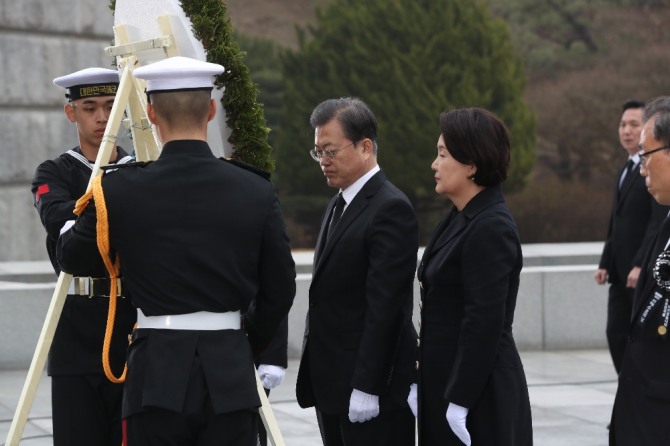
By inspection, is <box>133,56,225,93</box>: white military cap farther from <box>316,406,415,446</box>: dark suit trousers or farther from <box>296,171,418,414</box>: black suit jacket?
<box>316,406,415,446</box>: dark suit trousers

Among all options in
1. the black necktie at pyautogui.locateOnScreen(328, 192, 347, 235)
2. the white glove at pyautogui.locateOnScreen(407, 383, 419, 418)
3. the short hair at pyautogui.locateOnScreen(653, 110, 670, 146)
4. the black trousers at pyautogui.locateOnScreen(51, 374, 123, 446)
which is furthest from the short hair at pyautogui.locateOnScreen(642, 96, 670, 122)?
the black trousers at pyautogui.locateOnScreen(51, 374, 123, 446)

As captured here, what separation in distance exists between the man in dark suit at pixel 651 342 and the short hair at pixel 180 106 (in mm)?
1530

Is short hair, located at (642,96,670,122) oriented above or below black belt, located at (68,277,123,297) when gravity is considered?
above

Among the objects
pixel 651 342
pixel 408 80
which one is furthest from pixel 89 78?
pixel 408 80

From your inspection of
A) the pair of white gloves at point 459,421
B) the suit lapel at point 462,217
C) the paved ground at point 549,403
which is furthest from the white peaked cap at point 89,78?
the paved ground at point 549,403

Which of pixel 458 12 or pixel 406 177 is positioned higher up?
pixel 458 12

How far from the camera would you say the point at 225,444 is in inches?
142

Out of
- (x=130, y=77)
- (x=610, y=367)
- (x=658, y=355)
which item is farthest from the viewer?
(x=610, y=367)

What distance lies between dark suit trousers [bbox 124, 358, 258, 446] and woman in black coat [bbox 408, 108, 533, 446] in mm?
911

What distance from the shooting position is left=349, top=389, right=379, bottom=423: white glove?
14.9 feet

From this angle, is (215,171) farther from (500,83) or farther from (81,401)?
(500,83)

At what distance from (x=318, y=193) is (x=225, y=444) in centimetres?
1767

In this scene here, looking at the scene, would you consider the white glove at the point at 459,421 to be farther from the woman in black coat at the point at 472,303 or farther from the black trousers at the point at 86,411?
the black trousers at the point at 86,411

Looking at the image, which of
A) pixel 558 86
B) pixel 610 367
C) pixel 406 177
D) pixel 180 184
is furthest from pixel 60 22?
pixel 558 86
